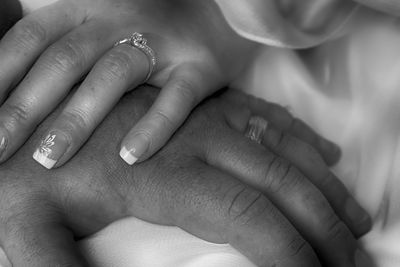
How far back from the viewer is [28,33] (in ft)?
2.51

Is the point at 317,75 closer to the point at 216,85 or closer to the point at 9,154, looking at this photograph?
the point at 216,85

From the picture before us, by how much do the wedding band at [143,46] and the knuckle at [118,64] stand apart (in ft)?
0.09

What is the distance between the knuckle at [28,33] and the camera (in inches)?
29.8

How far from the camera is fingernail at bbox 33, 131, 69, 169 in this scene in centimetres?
68

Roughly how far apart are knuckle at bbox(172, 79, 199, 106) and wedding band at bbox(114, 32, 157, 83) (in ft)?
0.14

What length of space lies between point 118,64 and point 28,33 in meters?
0.12

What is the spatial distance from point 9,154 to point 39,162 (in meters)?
0.04

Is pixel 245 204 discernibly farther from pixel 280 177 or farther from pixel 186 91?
pixel 186 91

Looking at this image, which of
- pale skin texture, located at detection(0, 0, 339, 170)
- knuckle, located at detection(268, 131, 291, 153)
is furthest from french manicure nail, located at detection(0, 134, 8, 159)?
knuckle, located at detection(268, 131, 291, 153)

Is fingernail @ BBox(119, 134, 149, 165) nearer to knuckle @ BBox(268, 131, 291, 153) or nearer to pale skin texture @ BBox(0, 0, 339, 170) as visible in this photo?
pale skin texture @ BBox(0, 0, 339, 170)

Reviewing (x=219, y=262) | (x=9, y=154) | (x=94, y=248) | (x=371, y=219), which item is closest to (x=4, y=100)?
(x=9, y=154)

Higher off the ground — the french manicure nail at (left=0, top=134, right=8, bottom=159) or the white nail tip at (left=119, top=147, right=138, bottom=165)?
the white nail tip at (left=119, top=147, right=138, bottom=165)

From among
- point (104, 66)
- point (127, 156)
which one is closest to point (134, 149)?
point (127, 156)

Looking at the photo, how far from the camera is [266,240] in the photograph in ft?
2.05
